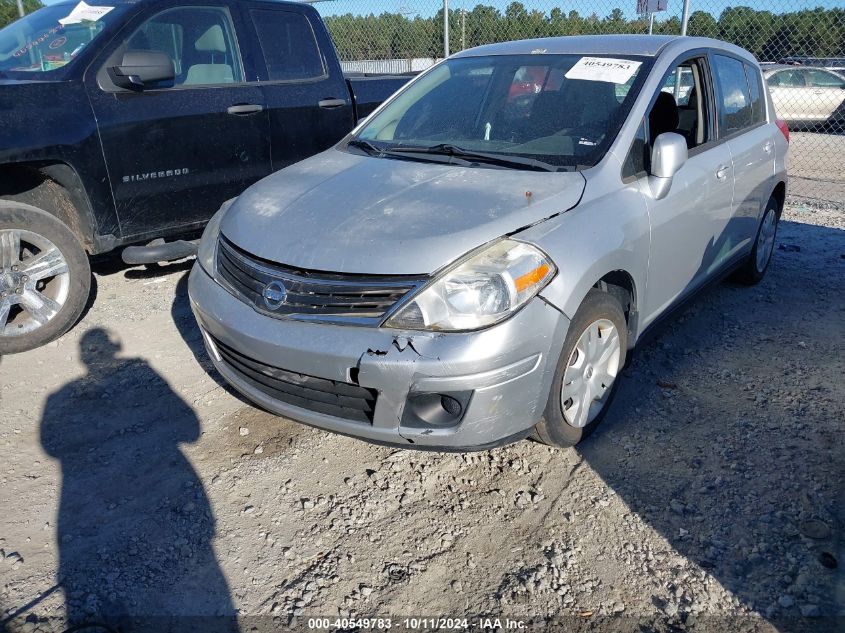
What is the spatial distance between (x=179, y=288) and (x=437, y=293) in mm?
3201

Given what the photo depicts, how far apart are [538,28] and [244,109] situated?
7295mm

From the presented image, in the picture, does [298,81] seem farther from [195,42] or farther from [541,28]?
[541,28]

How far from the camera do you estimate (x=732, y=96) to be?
4.27 meters

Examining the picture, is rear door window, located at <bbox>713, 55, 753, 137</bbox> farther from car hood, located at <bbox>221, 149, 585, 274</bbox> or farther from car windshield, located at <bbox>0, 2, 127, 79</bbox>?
car windshield, located at <bbox>0, 2, 127, 79</bbox>

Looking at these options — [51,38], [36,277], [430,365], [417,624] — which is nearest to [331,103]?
[51,38]

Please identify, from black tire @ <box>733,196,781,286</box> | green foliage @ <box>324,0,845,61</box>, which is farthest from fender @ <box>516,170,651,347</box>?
green foliage @ <box>324,0,845,61</box>

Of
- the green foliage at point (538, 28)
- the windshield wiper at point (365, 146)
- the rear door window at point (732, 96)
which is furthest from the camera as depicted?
the green foliage at point (538, 28)

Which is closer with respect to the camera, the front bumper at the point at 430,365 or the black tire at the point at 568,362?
the front bumper at the point at 430,365

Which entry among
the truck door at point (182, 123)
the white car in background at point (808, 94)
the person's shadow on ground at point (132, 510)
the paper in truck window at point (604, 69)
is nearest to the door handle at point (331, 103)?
the truck door at point (182, 123)

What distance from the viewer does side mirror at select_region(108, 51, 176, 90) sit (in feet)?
13.7

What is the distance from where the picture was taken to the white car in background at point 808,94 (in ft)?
47.1

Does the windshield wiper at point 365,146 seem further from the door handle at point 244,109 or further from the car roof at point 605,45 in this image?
the door handle at point 244,109

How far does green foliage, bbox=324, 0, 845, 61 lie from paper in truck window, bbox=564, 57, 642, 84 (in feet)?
20.2

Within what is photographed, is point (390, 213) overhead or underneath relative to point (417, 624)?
overhead
